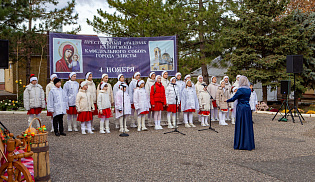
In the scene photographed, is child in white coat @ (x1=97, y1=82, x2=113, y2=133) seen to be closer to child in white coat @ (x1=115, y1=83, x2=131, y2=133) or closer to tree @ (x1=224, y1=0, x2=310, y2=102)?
child in white coat @ (x1=115, y1=83, x2=131, y2=133)

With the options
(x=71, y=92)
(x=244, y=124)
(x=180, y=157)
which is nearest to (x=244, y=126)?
(x=244, y=124)

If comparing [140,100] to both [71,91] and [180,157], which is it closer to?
[71,91]

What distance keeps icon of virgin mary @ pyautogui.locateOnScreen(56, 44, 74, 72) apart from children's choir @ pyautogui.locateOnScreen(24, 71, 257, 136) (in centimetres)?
49

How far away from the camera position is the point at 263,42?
19.0 meters

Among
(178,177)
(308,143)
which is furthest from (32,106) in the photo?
(308,143)

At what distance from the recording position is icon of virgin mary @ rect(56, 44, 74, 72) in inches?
454

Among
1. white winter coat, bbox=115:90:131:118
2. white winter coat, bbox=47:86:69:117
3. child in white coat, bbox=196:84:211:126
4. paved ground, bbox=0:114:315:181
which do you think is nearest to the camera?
paved ground, bbox=0:114:315:181

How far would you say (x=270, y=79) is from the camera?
18750 millimetres

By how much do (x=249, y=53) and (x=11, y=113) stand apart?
48.3 ft

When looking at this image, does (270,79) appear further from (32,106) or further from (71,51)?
(32,106)

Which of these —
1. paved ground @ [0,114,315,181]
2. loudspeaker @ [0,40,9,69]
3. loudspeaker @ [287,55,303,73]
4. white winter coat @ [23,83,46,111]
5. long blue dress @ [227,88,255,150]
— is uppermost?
loudspeaker @ [287,55,303,73]

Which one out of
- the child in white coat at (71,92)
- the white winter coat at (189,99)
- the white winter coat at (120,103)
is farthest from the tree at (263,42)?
the child in white coat at (71,92)

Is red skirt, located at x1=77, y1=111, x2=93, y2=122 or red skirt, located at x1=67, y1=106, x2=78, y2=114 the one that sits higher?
red skirt, located at x1=67, y1=106, x2=78, y2=114

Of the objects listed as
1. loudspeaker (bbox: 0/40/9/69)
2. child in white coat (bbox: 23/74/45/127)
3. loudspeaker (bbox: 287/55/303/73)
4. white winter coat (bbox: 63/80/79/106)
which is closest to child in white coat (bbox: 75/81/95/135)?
white winter coat (bbox: 63/80/79/106)
